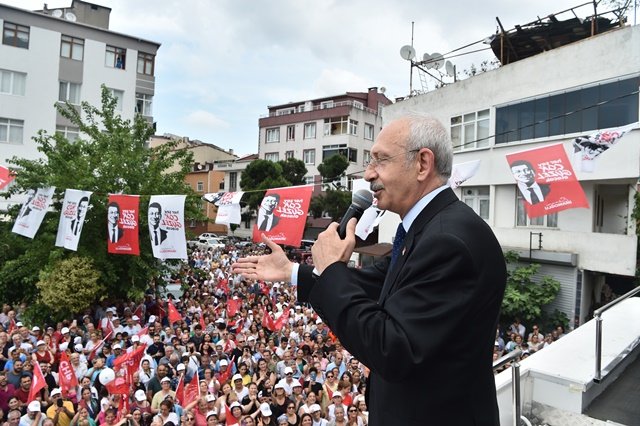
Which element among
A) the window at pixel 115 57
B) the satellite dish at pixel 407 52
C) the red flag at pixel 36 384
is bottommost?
the red flag at pixel 36 384

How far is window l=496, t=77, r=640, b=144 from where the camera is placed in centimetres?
1273

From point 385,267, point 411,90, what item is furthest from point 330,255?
point 411,90

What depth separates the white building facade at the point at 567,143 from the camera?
12781 mm

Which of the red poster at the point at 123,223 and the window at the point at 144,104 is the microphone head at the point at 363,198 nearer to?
the red poster at the point at 123,223

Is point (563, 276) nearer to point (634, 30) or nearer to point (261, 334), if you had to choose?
point (634, 30)

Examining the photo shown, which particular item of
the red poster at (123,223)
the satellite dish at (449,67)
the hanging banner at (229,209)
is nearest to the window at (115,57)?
the satellite dish at (449,67)

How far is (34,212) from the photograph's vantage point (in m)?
12.8

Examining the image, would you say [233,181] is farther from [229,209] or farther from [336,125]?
[229,209]

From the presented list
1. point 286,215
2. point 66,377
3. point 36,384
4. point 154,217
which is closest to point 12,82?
point 154,217

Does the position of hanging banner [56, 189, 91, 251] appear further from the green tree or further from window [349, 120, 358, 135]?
window [349, 120, 358, 135]

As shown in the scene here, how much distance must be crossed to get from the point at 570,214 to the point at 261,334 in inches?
388

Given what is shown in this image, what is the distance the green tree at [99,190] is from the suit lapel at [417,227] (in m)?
12.7

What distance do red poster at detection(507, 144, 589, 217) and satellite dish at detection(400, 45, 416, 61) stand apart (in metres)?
11.1

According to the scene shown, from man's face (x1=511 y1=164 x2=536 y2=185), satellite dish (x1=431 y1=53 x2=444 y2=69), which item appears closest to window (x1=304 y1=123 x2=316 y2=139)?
satellite dish (x1=431 y1=53 x2=444 y2=69)
